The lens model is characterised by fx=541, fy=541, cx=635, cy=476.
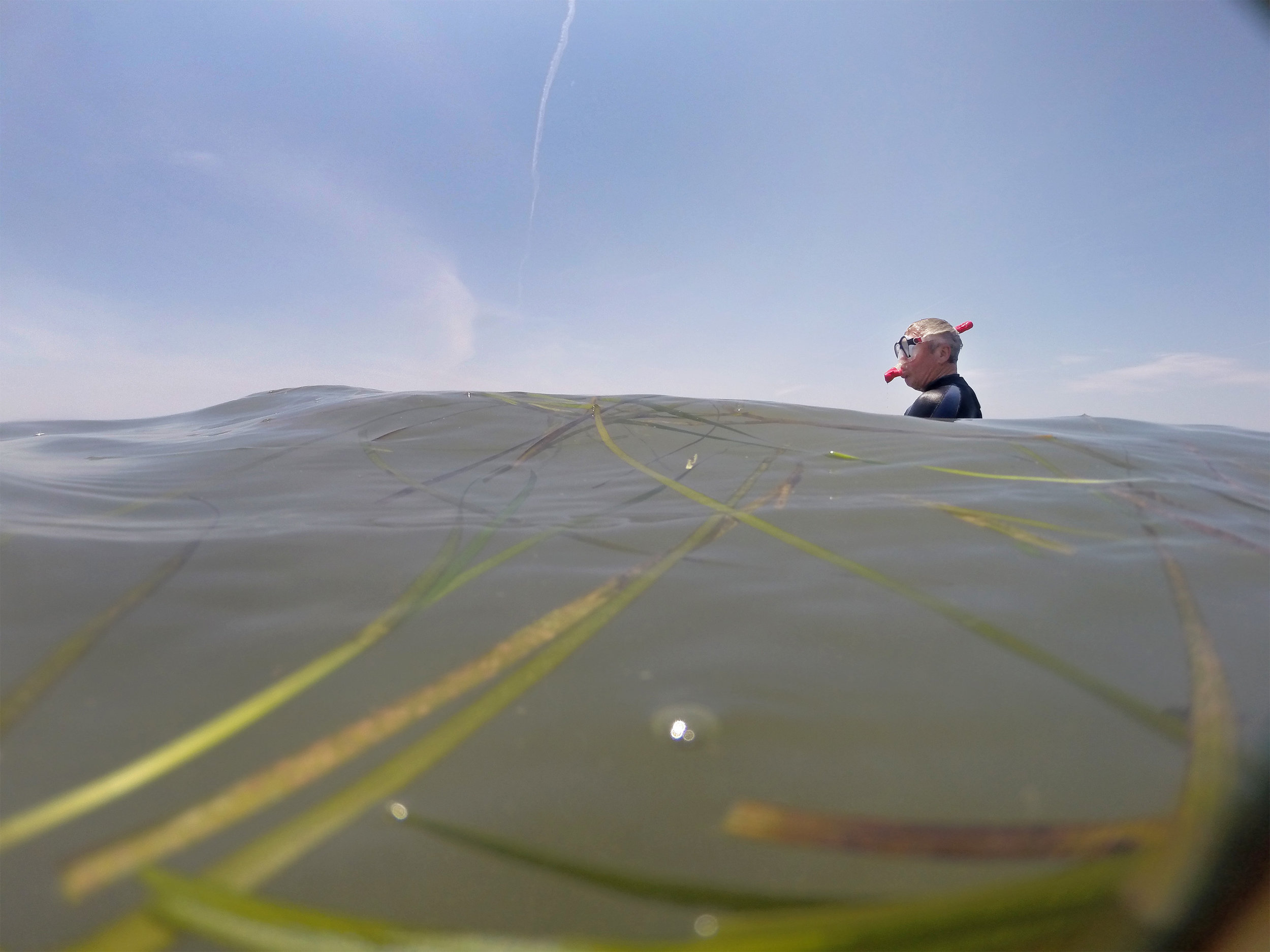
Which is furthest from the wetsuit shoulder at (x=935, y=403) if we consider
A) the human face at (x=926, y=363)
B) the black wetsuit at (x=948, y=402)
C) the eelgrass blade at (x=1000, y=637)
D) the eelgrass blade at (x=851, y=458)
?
the eelgrass blade at (x=1000, y=637)

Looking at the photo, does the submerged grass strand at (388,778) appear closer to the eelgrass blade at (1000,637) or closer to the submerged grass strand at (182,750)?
the submerged grass strand at (182,750)

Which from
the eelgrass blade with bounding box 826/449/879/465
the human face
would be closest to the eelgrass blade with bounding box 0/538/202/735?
the eelgrass blade with bounding box 826/449/879/465

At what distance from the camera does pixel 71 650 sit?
66 centimetres

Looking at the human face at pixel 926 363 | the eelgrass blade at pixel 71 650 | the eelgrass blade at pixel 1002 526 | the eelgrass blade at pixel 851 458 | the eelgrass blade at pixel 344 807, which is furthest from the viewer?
the human face at pixel 926 363

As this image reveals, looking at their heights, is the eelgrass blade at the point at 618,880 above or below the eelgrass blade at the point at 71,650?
below

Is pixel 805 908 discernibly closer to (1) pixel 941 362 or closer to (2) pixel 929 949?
(2) pixel 929 949

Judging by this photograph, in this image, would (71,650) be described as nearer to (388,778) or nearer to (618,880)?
(388,778)

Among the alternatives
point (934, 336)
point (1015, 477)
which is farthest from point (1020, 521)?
point (934, 336)

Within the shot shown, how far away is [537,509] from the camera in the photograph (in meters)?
1.41

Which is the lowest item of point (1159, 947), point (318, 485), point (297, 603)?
point (1159, 947)

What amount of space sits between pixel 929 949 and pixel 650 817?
218 mm

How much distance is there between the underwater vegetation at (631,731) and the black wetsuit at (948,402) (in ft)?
11.9

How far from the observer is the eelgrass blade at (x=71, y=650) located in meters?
0.57

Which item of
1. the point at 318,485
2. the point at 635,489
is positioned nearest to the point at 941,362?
the point at 635,489
